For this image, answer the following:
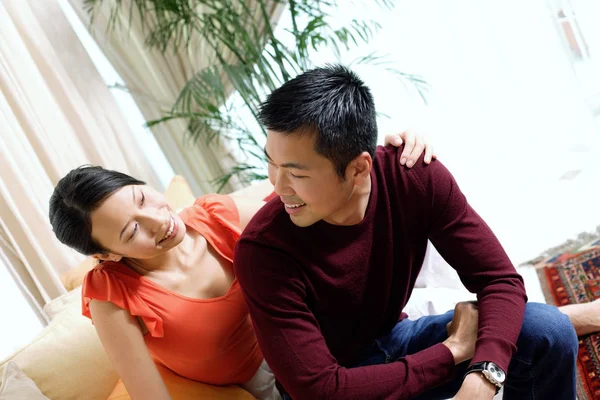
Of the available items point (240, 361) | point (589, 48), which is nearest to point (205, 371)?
point (240, 361)

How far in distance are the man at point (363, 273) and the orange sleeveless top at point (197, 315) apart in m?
0.25

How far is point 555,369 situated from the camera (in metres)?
1.46

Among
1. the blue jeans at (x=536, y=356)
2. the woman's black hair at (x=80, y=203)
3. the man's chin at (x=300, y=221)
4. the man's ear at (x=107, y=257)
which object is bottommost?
the blue jeans at (x=536, y=356)

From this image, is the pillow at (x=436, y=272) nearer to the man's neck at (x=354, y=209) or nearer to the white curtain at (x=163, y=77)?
the man's neck at (x=354, y=209)

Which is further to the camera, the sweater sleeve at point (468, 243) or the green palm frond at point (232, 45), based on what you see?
the green palm frond at point (232, 45)

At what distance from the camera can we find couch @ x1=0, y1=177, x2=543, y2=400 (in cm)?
170

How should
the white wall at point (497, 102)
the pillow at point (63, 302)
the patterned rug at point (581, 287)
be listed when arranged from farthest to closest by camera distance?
1. the white wall at point (497, 102)
2. the pillow at point (63, 302)
3. the patterned rug at point (581, 287)

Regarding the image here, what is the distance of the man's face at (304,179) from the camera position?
4.47 ft

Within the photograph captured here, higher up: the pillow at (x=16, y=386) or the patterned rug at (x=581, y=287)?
the pillow at (x=16, y=386)

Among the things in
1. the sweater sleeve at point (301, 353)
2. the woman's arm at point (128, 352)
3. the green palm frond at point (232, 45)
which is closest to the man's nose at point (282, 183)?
the sweater sleeve at point (301, 353)

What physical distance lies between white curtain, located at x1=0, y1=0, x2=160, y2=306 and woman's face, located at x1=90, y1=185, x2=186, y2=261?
1174 millimetres

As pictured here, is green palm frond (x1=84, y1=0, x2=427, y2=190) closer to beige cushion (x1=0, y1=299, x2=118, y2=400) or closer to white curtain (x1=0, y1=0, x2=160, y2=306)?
white curtain (x1=0, y1=0, x2=160, y2=306)

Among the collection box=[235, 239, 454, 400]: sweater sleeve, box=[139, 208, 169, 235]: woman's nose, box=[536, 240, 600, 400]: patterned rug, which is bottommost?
box=[536, 240, 600, 400]: patterned rug

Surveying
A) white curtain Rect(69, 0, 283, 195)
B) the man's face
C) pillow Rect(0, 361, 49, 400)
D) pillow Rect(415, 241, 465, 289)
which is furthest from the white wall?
pillow Rect(0, 361, 49, 400)
